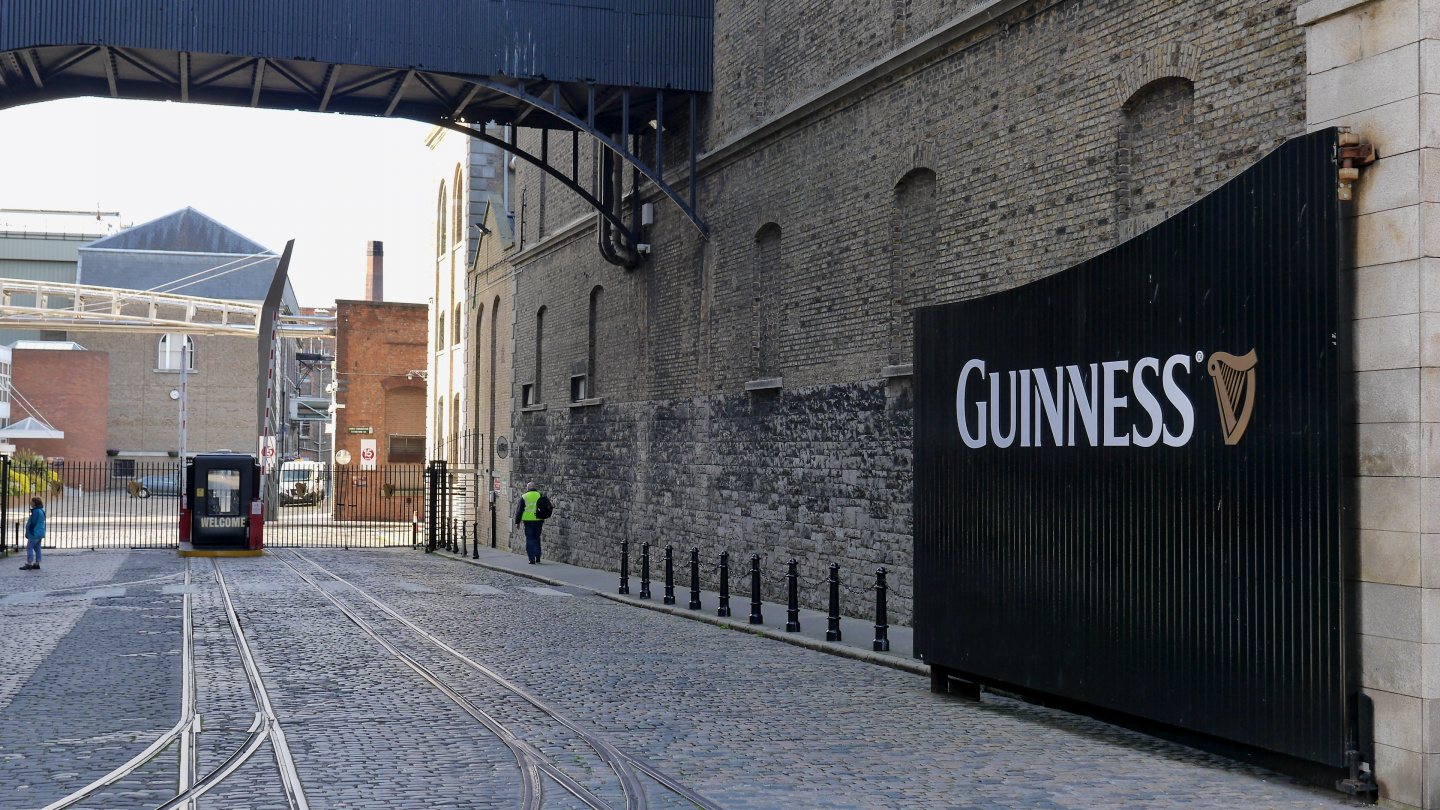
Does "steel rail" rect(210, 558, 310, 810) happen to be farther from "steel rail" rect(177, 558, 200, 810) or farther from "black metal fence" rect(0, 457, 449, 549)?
"black metal fence" rect(0, 457, 449, 549)

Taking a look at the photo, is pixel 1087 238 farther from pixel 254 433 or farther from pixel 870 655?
pixel 254 433

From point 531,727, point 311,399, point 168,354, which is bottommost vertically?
point 531,727

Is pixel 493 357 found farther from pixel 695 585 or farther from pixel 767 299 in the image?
pixel 695 585

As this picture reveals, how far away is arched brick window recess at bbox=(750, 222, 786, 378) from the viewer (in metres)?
19.0

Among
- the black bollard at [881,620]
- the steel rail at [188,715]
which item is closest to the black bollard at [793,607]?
the black bollard at [881,620]

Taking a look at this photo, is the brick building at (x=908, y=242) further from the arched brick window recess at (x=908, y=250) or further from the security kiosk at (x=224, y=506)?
the security kiosk at (x=224, y=506)

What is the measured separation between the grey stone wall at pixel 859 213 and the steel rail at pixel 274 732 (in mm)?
7198

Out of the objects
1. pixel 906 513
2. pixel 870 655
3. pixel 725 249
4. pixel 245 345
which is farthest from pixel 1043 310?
A: pixel 245 345

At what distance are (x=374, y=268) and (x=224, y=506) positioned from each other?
53.4m

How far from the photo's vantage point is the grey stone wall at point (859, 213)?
11805 millimetres

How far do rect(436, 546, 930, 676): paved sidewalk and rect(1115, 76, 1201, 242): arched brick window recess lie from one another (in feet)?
14.9

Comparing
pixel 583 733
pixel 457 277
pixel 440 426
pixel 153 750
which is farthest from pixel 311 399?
pixel 583 733

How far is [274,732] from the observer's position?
332 inches

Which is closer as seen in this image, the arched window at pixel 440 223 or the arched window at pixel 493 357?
the arched window at pixel 493 357
